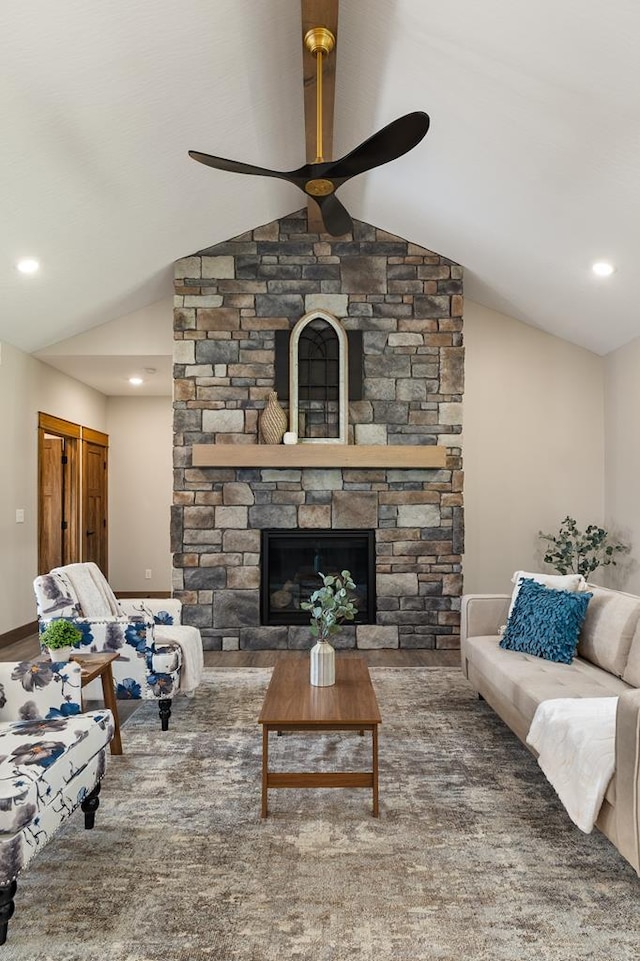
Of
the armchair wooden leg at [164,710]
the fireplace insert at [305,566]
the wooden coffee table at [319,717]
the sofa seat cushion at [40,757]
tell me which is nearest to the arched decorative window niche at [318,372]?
the fireplace insert at [305,566]

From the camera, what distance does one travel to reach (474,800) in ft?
8.61

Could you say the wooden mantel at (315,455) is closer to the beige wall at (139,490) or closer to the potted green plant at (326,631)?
the potted green plant at (326,631)

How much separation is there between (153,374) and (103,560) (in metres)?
2.47

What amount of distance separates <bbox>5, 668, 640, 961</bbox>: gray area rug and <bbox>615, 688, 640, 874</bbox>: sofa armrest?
19 cm

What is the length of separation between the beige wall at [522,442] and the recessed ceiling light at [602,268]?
1.42 m

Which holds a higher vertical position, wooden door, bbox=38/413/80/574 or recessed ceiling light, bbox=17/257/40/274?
recessed ceiling light, bbox=17/257/40/274

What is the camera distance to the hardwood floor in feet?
16.0

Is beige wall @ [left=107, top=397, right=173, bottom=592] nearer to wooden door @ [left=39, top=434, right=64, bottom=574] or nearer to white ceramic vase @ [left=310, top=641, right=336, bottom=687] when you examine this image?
wooden door @ [left=39, top=434, right=64, bottom=574]

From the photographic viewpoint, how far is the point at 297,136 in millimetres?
4457

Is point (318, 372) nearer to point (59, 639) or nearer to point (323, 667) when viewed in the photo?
point (323, 667)

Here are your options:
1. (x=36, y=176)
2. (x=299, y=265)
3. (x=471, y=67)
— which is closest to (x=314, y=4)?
(x=471, y=67)

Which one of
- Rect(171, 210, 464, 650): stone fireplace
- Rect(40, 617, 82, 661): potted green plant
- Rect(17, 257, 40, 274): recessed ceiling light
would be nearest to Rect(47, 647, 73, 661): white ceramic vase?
Rect(40, 617, 82, 661): potted green plant

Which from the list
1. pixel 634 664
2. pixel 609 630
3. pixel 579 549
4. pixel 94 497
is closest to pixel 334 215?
pixel 609 630

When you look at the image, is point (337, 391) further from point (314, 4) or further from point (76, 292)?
point (314, 4)
